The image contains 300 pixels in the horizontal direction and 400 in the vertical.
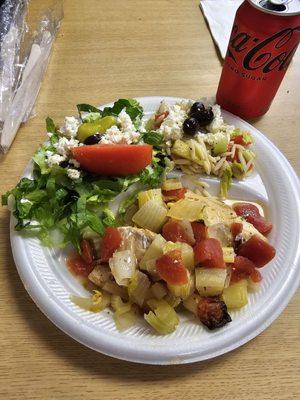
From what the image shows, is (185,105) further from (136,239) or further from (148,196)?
(136,239)

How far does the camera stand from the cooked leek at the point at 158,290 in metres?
1.13

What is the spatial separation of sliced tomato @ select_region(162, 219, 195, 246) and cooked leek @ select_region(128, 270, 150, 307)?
15 centimetres

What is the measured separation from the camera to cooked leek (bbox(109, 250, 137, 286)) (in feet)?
3.66

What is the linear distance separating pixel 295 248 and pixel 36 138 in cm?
105

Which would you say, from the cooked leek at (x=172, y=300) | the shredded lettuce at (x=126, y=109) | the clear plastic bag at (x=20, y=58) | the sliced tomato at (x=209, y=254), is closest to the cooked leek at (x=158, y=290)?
the cooked leek at (x=172, y=300)

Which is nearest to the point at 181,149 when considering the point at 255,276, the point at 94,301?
the point at 255,276

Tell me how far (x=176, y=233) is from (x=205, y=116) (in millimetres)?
514

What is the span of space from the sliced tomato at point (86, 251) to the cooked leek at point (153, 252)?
0.18 meters

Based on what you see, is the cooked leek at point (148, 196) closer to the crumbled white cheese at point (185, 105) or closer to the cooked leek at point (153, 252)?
the cooked leek at point (153, 252)

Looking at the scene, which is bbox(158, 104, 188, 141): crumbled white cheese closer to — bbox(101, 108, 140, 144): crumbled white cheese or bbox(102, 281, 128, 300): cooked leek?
bbox(101, 108, 140, 144): crumbled white cheese

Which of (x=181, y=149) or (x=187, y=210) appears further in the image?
(x=181, y=149)

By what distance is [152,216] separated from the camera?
50.6 inches

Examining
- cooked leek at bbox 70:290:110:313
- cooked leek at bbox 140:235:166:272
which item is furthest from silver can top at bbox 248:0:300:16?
cooked leek at bbox 70:290:110:313

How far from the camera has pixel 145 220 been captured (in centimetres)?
129
